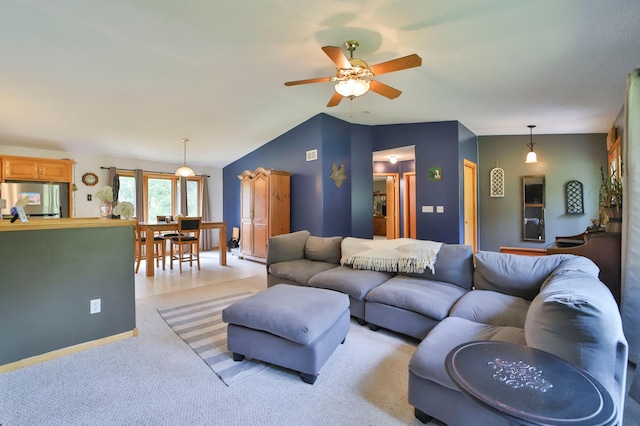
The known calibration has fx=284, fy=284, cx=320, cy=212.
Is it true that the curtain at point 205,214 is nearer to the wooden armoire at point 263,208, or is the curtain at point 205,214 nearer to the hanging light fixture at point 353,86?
the wooden armoire at point 263,208

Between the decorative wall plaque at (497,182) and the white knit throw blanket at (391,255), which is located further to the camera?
the decorative wall plaque at (497,182)

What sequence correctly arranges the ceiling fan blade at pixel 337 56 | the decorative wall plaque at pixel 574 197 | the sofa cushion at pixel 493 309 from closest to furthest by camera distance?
the sofa cushion at pixel 493 309
the ceiling fan blade at pixel 337 56
the decorative wall plaque at pixel 574 197

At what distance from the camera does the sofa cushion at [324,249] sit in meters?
3.64

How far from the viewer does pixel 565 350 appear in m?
1.25

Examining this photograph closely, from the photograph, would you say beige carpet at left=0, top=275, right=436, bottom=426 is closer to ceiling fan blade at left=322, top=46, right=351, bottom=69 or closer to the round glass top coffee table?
the round glass top coffee table

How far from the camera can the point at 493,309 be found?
2.10m

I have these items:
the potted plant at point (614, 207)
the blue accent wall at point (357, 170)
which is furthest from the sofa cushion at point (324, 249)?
the potted plant at point (614, 207)

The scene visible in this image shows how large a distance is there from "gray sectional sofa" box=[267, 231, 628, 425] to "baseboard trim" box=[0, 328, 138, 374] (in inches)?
63.2

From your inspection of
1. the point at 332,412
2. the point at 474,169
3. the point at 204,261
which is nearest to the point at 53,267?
the point at 332,412

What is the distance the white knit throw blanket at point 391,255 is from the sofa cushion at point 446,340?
926 millimetres

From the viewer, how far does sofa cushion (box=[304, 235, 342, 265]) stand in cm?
364

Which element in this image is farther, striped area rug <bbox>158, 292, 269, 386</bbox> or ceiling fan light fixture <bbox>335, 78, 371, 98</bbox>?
ceiling fan light fixture <bbox>335, 78, 371, 98</bbox>

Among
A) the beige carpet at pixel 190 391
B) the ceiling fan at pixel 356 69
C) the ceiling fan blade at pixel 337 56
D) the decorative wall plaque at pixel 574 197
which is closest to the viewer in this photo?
the beige carpet at pixel 190 391

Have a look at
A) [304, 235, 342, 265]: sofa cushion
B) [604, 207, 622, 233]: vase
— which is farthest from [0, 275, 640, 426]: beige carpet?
[604, 207, 622, 233]: vase
